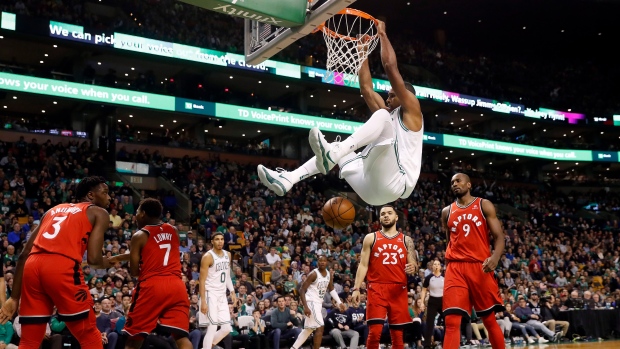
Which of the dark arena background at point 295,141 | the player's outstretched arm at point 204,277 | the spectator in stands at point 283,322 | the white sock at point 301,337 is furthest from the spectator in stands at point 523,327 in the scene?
the player's outstretched arm at point 204,277

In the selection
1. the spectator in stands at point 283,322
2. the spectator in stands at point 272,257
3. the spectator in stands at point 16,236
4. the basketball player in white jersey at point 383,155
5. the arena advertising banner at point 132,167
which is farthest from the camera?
the arena advertising banner at point 132,167

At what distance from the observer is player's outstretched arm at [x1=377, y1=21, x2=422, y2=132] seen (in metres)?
5.95

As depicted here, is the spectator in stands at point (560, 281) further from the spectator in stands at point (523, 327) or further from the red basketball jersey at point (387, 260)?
the red basketball jersey at point (387, 260)

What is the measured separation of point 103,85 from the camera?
23.5 metres

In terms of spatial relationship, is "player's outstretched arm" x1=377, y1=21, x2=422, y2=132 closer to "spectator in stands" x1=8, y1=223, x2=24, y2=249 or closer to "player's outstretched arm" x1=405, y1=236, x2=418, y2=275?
"player's outstretched arm" x1=405, y1=236, x2=418, y2=275

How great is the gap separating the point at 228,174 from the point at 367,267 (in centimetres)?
1718

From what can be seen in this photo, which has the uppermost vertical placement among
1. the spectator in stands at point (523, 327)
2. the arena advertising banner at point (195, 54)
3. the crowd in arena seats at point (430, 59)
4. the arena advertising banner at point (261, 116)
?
the crowd in arena seats at point (430, 59)

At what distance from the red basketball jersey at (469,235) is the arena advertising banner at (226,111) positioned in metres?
19.0

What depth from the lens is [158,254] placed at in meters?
6.39

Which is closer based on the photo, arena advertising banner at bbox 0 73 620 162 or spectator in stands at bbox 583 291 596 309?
spectator in stands at bbox 583 291 596 309

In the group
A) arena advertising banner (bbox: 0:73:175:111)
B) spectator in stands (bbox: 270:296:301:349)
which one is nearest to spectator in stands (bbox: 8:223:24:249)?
spectator in stands (bbox: 270:296:301:349)

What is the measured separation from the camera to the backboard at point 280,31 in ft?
21.5

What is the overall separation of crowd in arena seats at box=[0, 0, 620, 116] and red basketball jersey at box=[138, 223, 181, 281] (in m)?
18.9

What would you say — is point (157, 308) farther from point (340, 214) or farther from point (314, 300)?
point (314, 300)
